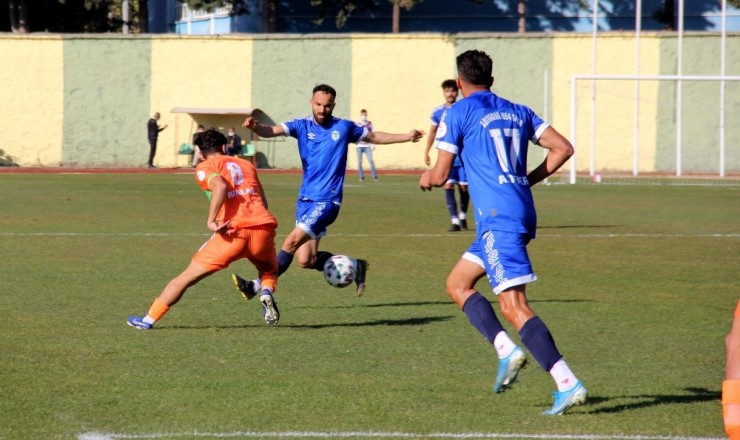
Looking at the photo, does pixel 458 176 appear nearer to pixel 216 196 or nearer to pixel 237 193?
pixel 237 193

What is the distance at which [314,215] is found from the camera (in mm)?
10242

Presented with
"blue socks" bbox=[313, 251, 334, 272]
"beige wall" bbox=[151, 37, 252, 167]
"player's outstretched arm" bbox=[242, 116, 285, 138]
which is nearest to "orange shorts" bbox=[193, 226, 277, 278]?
"player's outstretched arm" bbox=[242, 116, 285, 138]

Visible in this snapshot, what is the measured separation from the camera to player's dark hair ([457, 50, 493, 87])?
6.46 meters

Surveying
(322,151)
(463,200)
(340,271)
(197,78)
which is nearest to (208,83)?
(197,78)

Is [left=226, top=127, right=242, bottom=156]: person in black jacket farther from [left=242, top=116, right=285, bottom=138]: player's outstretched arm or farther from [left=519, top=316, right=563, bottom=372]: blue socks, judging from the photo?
[left=519, top=316, right=563, bottom=372]: blue socks

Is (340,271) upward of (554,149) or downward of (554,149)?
downward

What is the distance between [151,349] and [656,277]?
20.1 feet

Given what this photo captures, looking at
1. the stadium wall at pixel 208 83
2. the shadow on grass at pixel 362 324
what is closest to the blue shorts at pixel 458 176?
the shadow on grass at pixel 362 324

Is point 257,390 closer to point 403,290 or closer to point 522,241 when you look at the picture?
point 522,241

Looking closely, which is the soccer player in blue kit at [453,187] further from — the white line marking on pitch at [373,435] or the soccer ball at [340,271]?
the white line marking on pitch at [373,435]

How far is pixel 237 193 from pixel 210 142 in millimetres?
422

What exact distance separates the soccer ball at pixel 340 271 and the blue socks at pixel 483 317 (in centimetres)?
335

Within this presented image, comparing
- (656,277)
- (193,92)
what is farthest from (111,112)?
(656,277)

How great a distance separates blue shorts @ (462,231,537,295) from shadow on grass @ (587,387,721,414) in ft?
2.60
